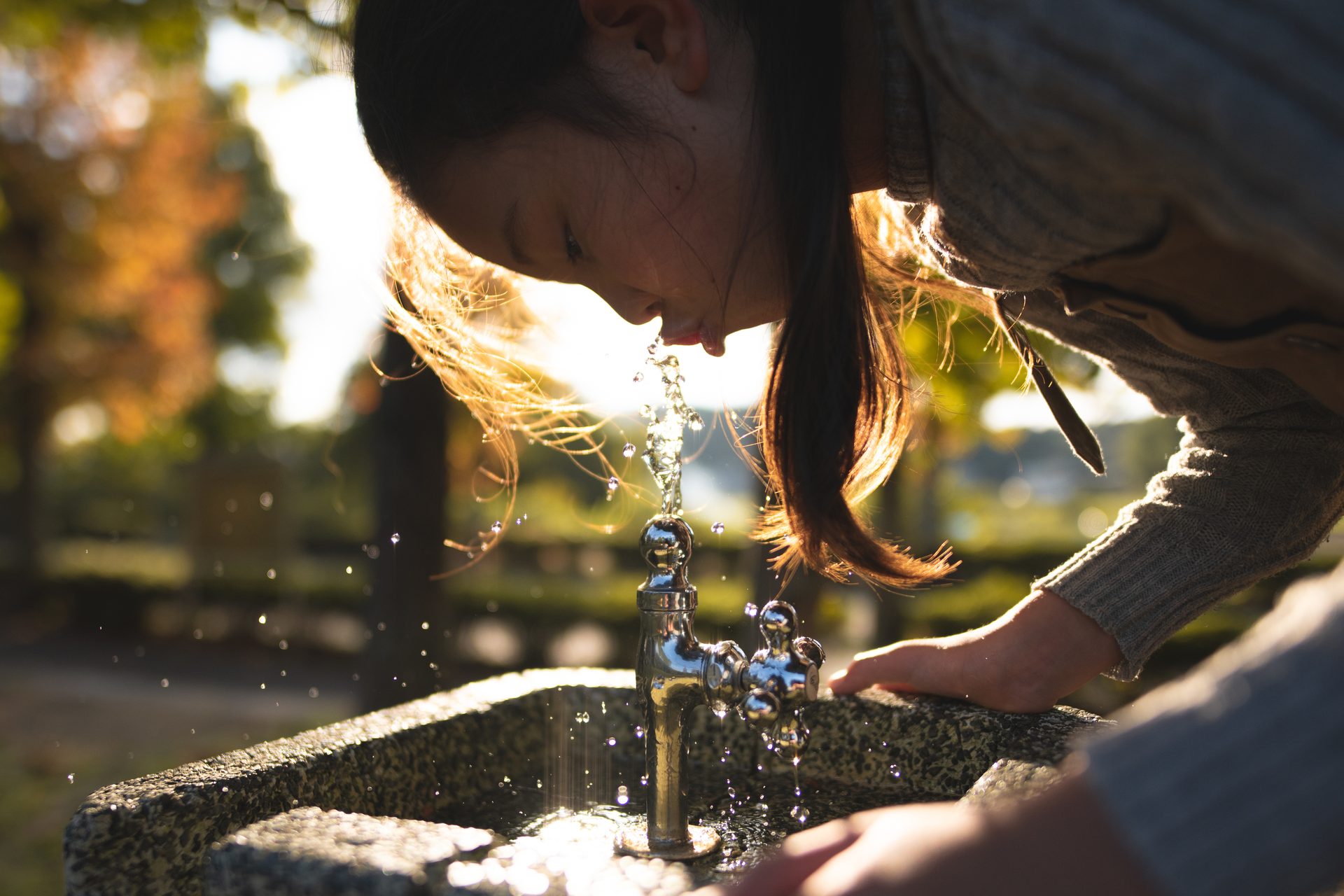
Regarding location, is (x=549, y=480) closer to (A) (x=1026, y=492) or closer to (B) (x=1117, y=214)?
(B) (x=1117, y=214)

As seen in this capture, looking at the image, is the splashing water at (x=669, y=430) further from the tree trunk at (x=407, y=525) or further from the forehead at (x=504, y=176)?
the tree trunk at (x=407, y=525)

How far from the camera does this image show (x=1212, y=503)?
1292 mm

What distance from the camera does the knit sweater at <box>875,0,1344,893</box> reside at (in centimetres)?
55

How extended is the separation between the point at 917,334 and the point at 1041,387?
2541 mm

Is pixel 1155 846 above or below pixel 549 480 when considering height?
above

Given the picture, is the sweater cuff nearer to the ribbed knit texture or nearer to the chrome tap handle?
the ribbed knit texture

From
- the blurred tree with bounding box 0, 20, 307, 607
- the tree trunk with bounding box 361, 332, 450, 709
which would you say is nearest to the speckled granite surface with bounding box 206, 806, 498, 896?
the tree trunk with bounding box 361, 332, 450, 709

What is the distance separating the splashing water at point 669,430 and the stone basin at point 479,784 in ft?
1.28

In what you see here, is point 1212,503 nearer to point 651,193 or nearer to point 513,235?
point 651,193

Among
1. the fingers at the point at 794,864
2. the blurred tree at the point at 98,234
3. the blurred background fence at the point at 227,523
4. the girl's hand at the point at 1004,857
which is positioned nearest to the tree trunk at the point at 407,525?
the blurred background fence at the point at 227,523

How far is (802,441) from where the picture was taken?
1.06m

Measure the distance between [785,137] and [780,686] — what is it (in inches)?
22.0

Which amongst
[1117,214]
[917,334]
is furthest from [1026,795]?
[917,334]

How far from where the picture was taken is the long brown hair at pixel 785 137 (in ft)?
3.32
